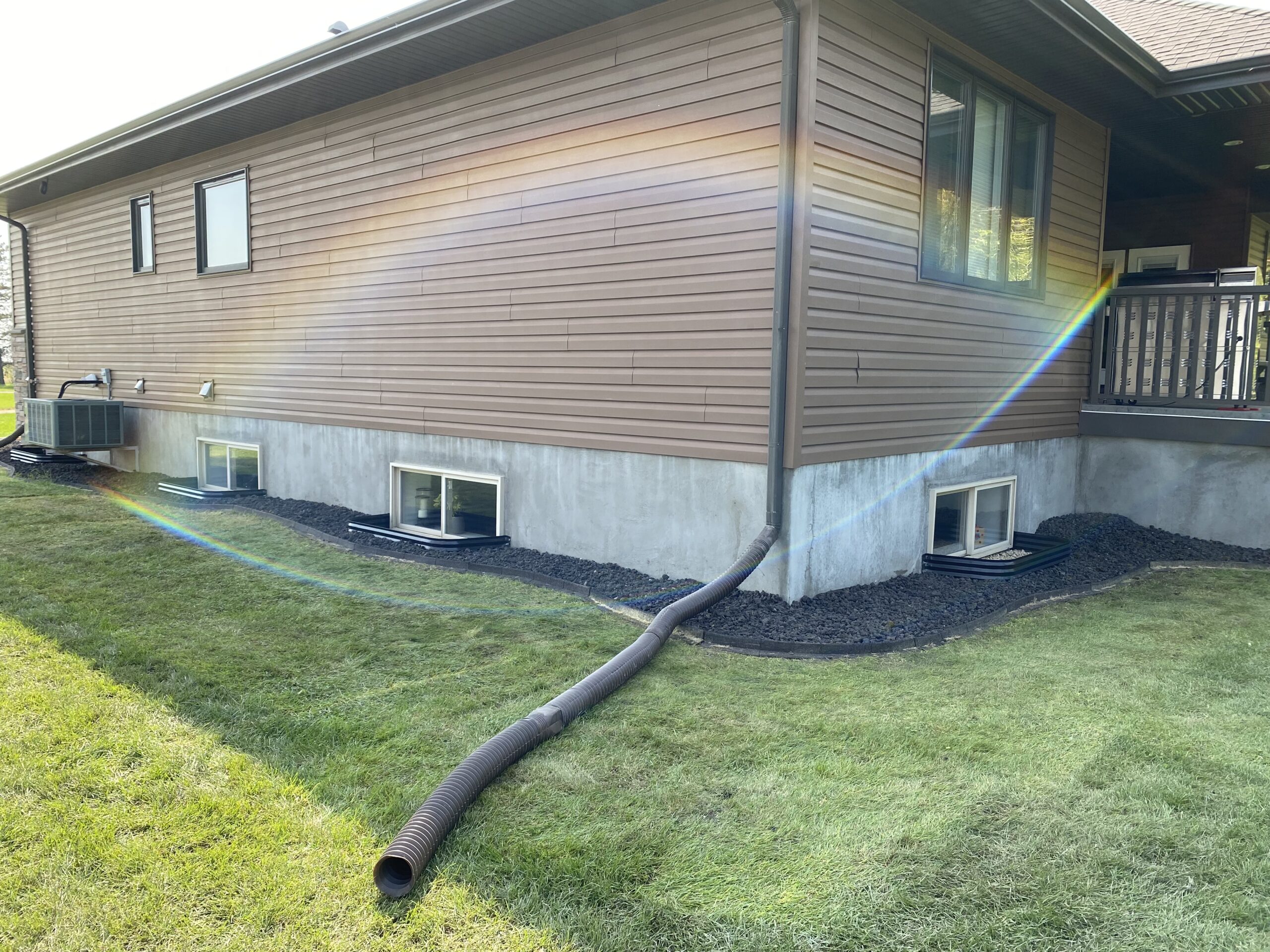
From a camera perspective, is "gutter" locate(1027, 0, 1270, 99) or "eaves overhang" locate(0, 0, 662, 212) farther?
"eaves overhang" locate(0, 0, 662, 212)

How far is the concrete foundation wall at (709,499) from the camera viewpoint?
5.27 meters

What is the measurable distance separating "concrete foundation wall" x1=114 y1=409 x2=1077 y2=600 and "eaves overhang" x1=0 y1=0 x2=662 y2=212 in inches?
112

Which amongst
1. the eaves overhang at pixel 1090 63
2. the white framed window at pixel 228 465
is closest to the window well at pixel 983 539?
the eaves overhang at pixel 1090 63

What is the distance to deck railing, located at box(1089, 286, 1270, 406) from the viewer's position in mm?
7230

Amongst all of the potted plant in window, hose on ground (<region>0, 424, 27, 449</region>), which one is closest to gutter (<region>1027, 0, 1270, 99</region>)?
the potted plant in window

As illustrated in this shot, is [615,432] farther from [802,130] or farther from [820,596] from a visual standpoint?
[802,130]

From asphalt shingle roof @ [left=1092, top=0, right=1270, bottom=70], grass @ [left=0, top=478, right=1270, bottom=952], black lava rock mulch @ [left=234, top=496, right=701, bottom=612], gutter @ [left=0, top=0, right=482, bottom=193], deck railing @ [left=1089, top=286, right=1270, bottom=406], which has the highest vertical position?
asphalt shingle roof @ [left=1092, top=0, right=1270, bottom=70]

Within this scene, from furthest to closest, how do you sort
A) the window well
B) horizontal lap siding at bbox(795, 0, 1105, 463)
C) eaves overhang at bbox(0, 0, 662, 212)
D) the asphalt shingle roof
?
the asphalt shingle roof
the window well
eaves overhang at bbox(0, 0, 662, 212)
horizontal lap siding at bbox(795, 0, 1105, 463)

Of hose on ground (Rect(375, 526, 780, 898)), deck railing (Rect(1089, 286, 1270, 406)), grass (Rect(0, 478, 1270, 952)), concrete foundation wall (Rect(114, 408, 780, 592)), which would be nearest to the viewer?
grass (Rect(0, 478, 1270, 952))

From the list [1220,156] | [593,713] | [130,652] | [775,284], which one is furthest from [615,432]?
[1220,156]

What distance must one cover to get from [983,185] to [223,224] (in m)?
7.65

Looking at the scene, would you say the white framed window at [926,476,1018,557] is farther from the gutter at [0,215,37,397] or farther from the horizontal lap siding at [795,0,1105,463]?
the gutter at [0,215,37,397]

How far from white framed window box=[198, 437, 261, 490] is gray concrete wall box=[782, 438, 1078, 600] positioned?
6.29 meters

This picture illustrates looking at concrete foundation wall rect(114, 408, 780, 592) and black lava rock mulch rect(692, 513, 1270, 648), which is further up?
concrete foundation wall rect(114, 408, 780, 592)
